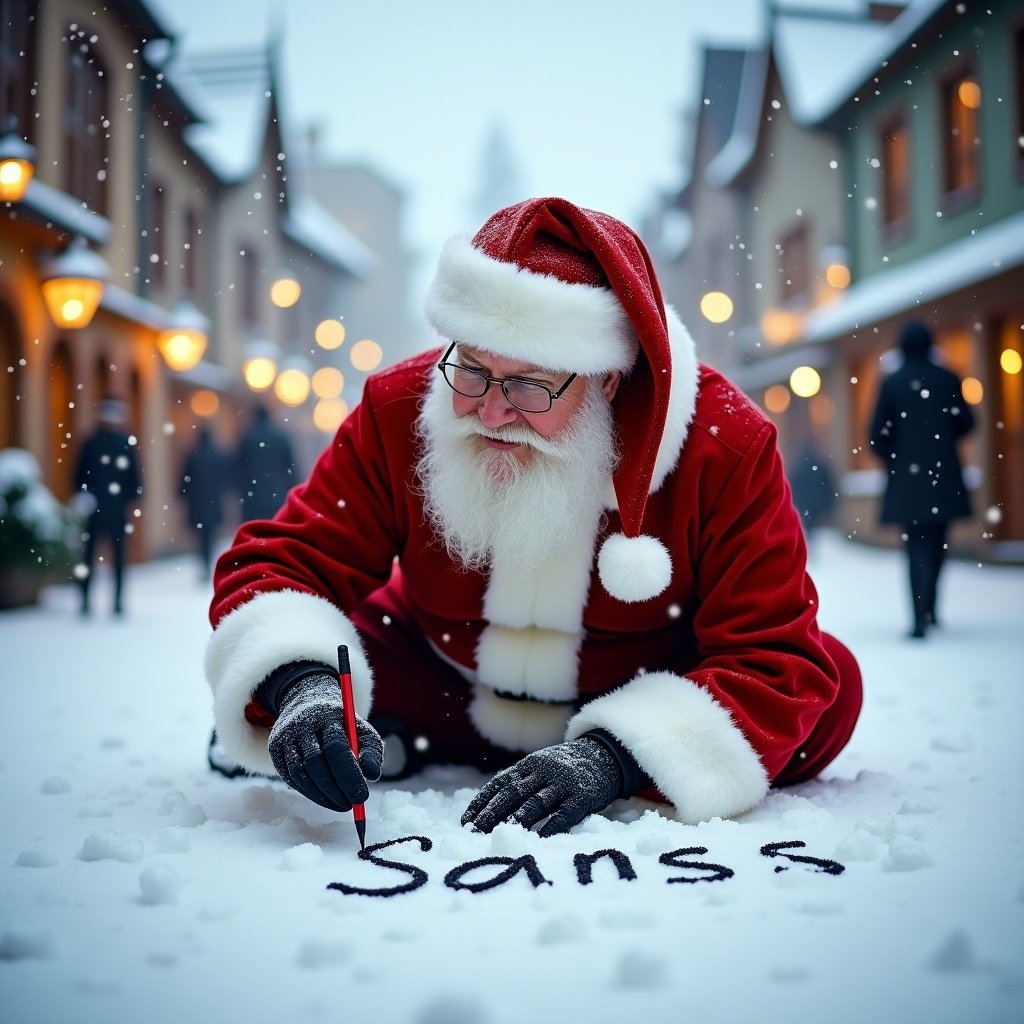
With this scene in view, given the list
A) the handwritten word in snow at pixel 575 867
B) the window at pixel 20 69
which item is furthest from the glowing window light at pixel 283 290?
the handwritten word in snow at pixel 575 867

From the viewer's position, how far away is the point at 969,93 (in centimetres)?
1073

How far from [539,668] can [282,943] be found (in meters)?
1.04

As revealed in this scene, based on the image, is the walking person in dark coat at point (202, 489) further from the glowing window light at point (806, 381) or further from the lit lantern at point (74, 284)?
the glowing window light at point (806, 381)

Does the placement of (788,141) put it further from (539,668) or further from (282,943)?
(282,943)

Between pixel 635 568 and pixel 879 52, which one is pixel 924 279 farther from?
pixel 635 568

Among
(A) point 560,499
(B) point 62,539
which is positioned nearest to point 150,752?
(A) point 560,499

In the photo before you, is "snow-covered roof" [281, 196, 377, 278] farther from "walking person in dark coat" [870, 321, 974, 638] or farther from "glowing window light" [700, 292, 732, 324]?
"walking person in dark coat" [870, 321, 974, 638]

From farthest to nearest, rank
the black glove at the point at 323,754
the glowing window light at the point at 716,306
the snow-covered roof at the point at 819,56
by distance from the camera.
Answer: the glowing window light at the point at 716,306 < the snow-covered roof at the point at 819,56 < the black glove at the point at 323,754

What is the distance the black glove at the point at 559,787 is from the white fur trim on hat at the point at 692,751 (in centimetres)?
5

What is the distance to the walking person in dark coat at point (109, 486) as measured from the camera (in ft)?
25.9

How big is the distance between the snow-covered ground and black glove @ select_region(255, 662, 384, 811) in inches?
4.6

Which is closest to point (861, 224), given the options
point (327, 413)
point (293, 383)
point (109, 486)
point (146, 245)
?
point (293, 383)

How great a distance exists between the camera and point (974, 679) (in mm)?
4398

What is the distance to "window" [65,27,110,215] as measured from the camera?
9859mm
